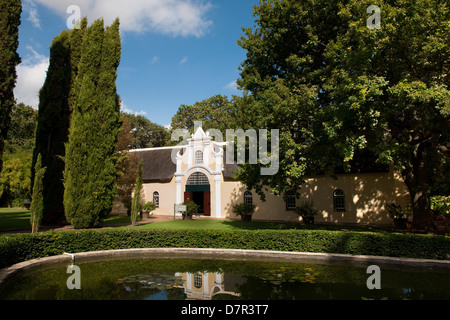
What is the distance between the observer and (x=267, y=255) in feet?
40.3

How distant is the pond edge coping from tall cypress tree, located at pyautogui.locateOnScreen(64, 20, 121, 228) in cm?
513

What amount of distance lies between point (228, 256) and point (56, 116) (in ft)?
55.3

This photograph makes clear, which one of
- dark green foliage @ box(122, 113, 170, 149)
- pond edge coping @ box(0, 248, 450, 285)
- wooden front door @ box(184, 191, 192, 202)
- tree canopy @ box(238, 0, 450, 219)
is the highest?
dark green foliage @ box(122, 113, 170, 149)

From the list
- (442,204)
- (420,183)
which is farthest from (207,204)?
(442,204)

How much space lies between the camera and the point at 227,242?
13.4 m

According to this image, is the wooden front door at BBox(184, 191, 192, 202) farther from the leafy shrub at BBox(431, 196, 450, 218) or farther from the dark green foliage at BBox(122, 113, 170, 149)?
the dark green foliage at BBox(122, 113, 170, 149)

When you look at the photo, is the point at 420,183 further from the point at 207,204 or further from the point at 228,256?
the point at 207,204

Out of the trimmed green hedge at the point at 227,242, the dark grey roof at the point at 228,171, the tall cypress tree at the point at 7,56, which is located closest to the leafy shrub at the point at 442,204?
the trimmed green hedge at the point at 227,242

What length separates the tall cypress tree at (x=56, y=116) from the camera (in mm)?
19625

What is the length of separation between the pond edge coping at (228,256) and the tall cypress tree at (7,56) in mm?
6530

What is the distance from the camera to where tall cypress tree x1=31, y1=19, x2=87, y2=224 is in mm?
19625

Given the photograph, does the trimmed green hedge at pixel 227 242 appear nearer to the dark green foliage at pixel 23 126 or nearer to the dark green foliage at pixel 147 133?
the dark green foliage at pixel 147 133

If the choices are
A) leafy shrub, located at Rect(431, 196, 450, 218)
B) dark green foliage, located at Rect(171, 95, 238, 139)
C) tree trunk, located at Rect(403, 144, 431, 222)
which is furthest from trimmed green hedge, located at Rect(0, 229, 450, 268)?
dark green foliage, located at Rect(171, 95, 238, 139)
